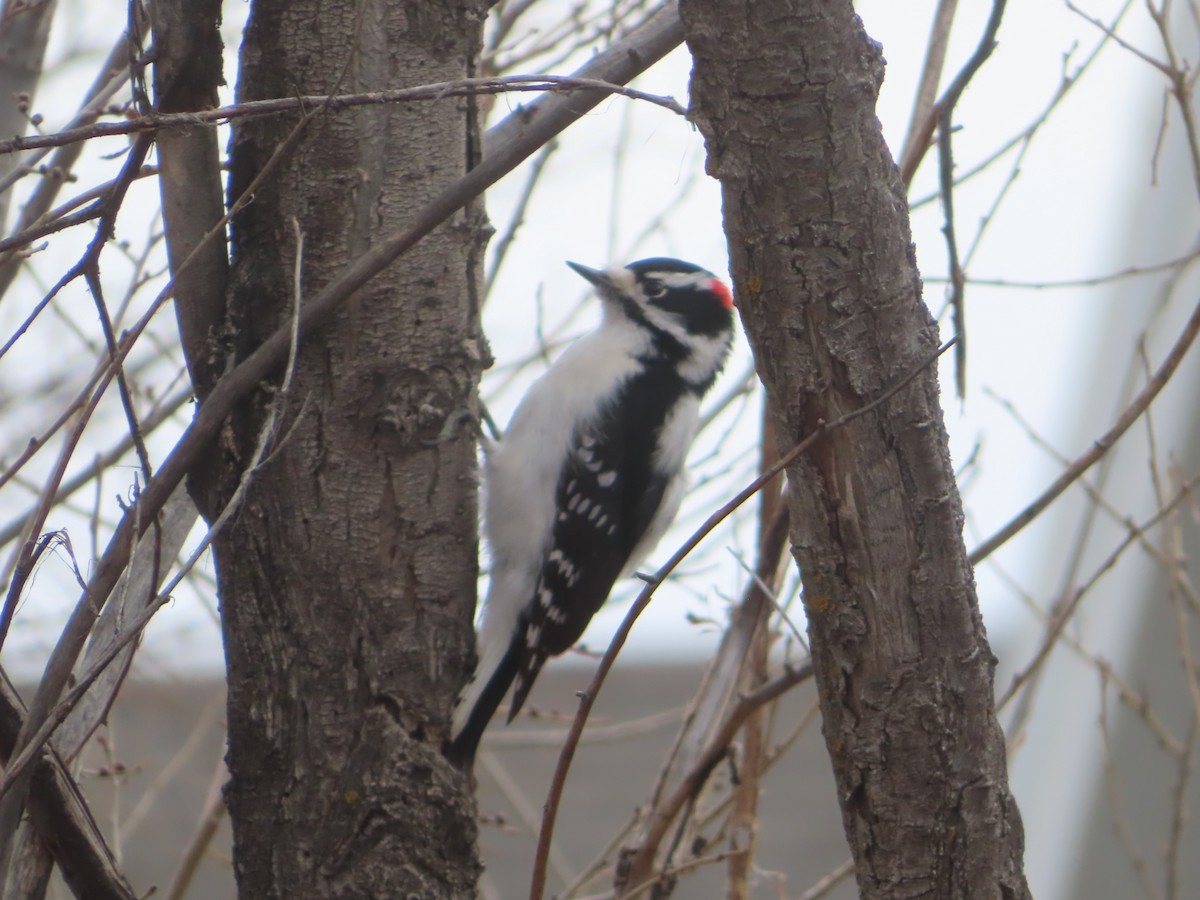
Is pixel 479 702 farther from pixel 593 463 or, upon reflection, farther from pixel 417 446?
pixel 593 463

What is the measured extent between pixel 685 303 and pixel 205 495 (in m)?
2.13

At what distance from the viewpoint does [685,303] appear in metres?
4.05

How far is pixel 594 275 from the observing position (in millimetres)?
4023

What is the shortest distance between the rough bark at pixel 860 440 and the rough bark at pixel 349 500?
85cm

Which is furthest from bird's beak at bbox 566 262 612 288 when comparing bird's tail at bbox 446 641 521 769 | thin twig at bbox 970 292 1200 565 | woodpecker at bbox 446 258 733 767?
thin twig at bbox 970 292 1200 565

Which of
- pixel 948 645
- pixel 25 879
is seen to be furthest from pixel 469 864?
pixel 948 645

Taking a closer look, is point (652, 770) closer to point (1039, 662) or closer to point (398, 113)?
point (1039, 662)

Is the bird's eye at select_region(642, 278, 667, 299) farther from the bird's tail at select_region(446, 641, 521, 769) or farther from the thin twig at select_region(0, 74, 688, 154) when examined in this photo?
the thin twig at select_region(0, 74, 688, 154)

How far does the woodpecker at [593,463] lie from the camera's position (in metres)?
3.50

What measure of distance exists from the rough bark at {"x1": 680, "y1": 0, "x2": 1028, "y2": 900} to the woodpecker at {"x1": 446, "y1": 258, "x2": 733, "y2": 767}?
1.68 meters

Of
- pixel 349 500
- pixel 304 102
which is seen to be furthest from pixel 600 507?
pixel 304 102

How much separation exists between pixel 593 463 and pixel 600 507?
0.42 ft

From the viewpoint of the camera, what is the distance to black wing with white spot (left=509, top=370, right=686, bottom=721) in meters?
3.48

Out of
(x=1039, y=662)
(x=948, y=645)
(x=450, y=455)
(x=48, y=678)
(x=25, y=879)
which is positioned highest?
(x=450, y=455)
